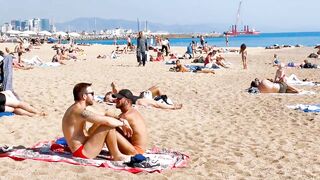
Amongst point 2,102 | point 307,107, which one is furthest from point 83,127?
point 307,107

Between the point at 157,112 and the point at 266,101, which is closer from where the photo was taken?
the point at 157,112

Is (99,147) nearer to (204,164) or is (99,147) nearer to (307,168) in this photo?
(204,164)

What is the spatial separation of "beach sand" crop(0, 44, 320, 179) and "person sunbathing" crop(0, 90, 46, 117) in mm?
188

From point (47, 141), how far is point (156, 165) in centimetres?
199

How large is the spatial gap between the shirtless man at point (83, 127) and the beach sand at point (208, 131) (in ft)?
0.91

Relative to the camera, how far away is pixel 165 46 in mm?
29266

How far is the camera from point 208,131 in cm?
778

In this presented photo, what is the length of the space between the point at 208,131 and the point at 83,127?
2958 millimetres

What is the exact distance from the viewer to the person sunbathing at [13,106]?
812cm

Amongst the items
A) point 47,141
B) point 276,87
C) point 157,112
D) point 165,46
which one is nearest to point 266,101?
point 276,87

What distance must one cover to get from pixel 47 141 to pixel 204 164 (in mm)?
2326

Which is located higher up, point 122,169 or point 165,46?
point 165,46

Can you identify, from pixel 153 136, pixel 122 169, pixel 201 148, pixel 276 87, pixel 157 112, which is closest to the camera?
pixel 122 169

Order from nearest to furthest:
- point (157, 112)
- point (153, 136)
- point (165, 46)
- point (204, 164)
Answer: point (204, 164) < point (153, 136) < point (157, 112) < point (165, 46)
